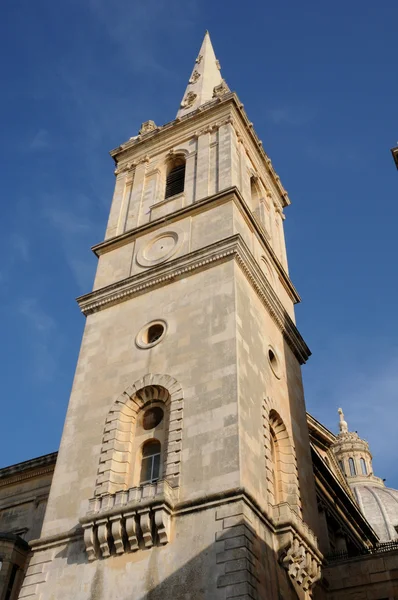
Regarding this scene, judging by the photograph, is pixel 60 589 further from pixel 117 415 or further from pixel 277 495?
pixel 277 495

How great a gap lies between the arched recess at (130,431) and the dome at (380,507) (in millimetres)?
43447

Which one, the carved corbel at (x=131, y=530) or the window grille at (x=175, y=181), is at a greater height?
the window grille at (x=175, y=181)

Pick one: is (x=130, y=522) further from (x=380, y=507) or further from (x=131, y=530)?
(x=380, y=507)

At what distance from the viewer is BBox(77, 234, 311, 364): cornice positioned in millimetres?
24906

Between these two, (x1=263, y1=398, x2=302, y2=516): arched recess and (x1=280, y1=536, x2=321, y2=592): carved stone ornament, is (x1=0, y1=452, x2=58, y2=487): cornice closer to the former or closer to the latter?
(x1=263, y1=398, x2=302, y2=516): arched recess

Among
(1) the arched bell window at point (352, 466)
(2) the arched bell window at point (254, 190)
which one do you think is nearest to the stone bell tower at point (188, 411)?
(2) the arched bell window at point (254, 190)

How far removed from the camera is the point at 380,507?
214ft

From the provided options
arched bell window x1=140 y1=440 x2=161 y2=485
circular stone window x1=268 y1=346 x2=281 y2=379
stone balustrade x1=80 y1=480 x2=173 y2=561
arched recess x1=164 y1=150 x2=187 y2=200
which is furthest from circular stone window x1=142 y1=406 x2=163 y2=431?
arched recess x1=164 y1=150 x2=187 y2=200

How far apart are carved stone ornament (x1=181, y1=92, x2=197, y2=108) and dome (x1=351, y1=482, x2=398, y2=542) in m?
40.1

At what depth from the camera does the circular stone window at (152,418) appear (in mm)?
22000

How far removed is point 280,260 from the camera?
105ft

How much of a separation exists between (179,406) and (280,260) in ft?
41.4

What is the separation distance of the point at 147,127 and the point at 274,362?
16186 mm

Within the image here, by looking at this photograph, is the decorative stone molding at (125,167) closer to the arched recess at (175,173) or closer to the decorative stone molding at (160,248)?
the arched recess at (175,173)
